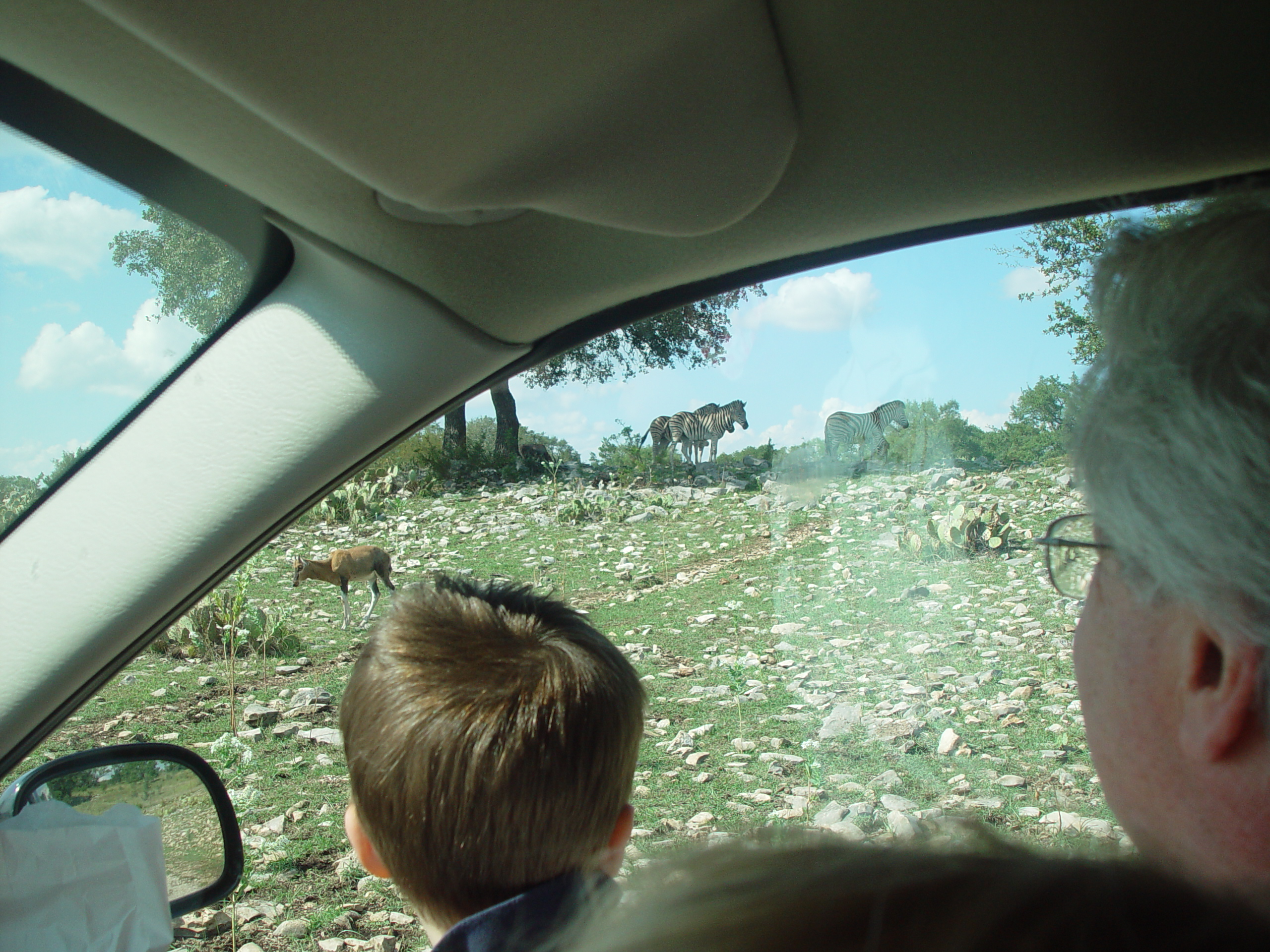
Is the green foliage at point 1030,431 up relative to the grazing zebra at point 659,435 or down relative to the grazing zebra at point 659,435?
down

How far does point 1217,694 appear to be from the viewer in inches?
26.0

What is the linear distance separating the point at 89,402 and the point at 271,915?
6.17 ft

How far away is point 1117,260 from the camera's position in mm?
888

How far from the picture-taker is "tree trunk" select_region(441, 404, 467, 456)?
7.55 feet

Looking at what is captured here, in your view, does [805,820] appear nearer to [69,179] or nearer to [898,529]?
[898,529]

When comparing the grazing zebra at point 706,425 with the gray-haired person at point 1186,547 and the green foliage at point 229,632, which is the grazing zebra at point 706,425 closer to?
the green foliage at point 229,632

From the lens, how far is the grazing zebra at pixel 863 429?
303 centimetres

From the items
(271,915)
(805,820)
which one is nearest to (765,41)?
(805,820)

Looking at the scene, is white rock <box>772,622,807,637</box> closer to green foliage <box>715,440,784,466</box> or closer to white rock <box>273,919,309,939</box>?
green foliage <box>715,440,784,466</box>

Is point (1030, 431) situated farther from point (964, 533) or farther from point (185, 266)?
point (185, 266)

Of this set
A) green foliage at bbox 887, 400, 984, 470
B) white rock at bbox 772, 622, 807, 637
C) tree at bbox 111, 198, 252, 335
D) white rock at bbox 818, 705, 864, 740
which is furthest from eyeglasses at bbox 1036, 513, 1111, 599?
white rock at bbox 772, 622, 807, 637

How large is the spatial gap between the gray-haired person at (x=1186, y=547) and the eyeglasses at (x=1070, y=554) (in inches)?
5.6

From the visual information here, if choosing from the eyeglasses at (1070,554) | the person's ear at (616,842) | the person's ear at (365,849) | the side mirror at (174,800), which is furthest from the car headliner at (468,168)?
the person's ear at (616,842)

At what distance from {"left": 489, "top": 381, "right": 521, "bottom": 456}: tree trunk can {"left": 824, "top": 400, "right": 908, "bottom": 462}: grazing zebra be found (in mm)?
1134
